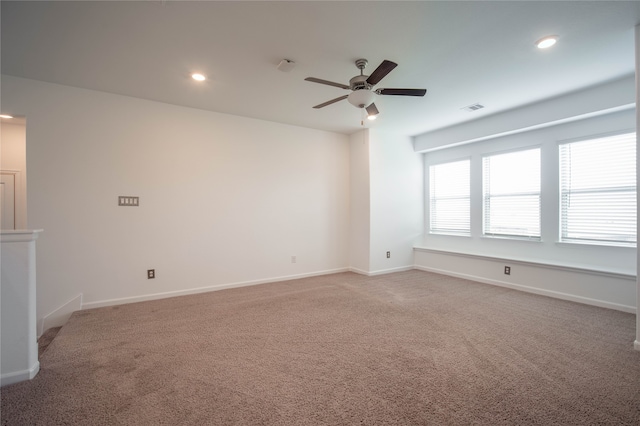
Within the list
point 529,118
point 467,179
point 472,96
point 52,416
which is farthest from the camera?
point 467,179

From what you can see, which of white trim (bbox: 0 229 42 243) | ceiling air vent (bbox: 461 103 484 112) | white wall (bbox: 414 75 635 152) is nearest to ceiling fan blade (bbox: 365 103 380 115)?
ceiling air vent (bbox: 461 103 484 112)

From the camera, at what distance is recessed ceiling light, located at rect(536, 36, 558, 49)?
2.46 metres

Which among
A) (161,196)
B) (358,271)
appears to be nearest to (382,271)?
(358,271)

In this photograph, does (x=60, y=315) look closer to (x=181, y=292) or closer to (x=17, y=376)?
(x=181, y=292)

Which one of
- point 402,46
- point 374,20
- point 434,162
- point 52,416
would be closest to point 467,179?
point 434,162

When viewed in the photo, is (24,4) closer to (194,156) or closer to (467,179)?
(194,156)

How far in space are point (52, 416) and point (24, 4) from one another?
282cm

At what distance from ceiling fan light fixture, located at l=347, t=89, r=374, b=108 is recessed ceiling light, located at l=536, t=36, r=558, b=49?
1.55m

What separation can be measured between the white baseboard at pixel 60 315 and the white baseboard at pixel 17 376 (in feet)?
4.98

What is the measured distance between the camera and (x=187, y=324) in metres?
2.97

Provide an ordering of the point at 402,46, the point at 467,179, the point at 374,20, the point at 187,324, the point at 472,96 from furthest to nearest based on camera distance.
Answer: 1. the point at 467,179
2. the point at 472,96
3. the point at 187,324
4. the point at 402,46
5. the point at 374,20

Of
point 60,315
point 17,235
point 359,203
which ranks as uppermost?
point 359,203

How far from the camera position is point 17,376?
1945mm

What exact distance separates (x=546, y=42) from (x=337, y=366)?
3373mm
